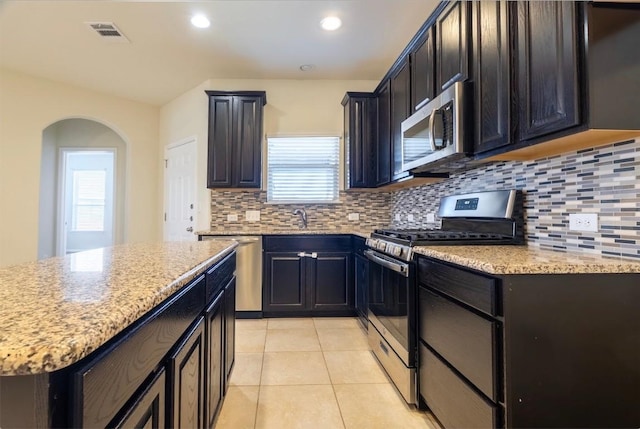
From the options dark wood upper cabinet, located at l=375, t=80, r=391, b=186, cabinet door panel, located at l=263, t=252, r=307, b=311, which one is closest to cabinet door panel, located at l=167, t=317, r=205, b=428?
cabinet door panel, located at l=263, t=252, r=307, b=311

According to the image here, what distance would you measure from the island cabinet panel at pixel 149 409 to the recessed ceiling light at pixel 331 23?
2863 mm

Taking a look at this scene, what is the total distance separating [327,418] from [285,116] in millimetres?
3238

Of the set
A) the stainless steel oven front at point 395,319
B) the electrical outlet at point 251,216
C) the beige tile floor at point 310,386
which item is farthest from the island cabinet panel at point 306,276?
the stainless steel oven front at point 395,319

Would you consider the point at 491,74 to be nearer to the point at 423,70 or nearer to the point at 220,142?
the point at 423,70

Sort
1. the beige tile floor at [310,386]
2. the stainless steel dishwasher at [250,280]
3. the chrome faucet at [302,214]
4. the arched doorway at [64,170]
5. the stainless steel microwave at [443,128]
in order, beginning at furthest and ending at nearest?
the arched doorway at [64,170]
the chrome faucet at [302,214]
the stainless steel dishwasher at [250,280]
the stainless steel microwave at [443,128]
the beige tile floor at [310,386]

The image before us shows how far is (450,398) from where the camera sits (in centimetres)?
142

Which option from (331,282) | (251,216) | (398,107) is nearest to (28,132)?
(251,216)

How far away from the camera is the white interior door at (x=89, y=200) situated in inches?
246

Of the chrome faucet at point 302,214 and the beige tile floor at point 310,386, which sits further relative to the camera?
the chrome faucet at point 302,214

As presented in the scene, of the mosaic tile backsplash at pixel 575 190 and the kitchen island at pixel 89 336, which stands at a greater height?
the mosaic tile backsplash at pixel 575 190

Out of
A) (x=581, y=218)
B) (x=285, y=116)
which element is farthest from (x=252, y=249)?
(x=581, y=218)

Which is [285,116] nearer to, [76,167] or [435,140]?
[435,140]

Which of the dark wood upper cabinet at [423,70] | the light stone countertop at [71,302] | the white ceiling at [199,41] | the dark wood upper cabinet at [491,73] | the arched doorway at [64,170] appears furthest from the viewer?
the arched doorway at [64,170]

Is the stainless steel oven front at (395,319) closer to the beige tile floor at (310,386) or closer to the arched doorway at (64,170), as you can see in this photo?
the beige tile floor at (310,386)
